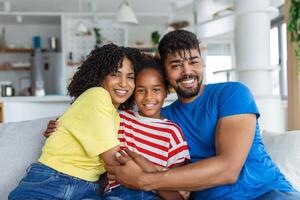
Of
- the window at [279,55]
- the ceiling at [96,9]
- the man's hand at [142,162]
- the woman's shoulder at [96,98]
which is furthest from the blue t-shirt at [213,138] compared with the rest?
the window at [279,55]

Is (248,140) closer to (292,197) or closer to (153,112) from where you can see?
(292,197)

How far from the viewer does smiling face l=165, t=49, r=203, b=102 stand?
1.61m

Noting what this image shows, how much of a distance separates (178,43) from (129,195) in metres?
0.64

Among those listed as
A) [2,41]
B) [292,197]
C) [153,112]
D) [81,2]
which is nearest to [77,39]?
[81,2]

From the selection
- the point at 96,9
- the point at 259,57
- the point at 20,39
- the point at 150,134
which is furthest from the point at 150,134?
the point at 20,39

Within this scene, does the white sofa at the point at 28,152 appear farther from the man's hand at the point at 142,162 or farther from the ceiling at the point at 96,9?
the ceiling at the point at 96,9

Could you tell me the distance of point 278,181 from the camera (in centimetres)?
148

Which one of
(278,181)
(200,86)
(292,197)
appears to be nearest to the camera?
(292,197)

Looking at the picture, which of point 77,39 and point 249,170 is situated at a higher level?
point 77,39

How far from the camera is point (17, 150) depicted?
183cm

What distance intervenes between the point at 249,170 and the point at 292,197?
0.17m

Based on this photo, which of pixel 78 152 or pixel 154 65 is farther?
pixel 154 65

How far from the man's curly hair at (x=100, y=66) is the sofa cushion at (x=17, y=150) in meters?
0.31

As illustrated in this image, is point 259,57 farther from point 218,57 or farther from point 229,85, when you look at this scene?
point 218,57
